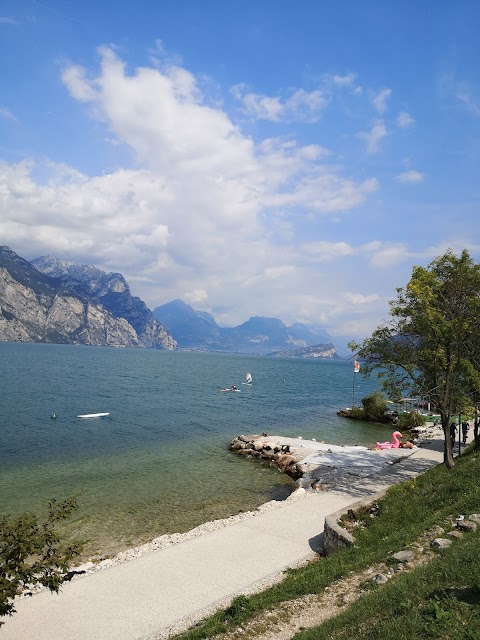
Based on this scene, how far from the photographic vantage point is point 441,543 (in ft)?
38.8

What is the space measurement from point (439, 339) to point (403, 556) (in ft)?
43.4

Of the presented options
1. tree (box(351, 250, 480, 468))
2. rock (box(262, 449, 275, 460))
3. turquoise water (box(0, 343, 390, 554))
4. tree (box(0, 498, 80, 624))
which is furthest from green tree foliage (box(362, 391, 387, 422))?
tree (box(0, 498, 80, 624))

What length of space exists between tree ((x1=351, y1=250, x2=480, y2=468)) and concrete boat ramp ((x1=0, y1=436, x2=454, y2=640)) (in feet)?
25.4

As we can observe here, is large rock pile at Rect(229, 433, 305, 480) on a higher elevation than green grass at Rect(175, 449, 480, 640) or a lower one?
lower

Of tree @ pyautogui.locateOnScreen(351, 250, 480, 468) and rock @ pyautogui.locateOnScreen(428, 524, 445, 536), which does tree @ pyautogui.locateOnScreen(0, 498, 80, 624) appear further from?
tree @ pyautogui.locateOnScreen(351, 250, 480, 468)

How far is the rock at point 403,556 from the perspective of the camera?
11562 millimetres

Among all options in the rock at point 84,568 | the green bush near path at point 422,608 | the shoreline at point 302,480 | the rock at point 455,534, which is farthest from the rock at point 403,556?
the rock at point 84,568

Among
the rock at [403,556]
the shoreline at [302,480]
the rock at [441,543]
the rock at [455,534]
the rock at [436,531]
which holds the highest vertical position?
the rock at [455,534]

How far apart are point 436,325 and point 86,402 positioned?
5553 cm

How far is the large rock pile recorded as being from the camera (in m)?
31.9

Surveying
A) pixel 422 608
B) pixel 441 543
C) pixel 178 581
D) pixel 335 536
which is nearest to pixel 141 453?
pixel 178 581

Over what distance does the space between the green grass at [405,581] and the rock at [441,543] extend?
0.22 meters

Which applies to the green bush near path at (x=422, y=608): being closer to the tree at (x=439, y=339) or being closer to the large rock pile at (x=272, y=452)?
the tree at (x=439, y=339)

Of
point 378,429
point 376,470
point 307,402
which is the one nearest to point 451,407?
point 376,470
